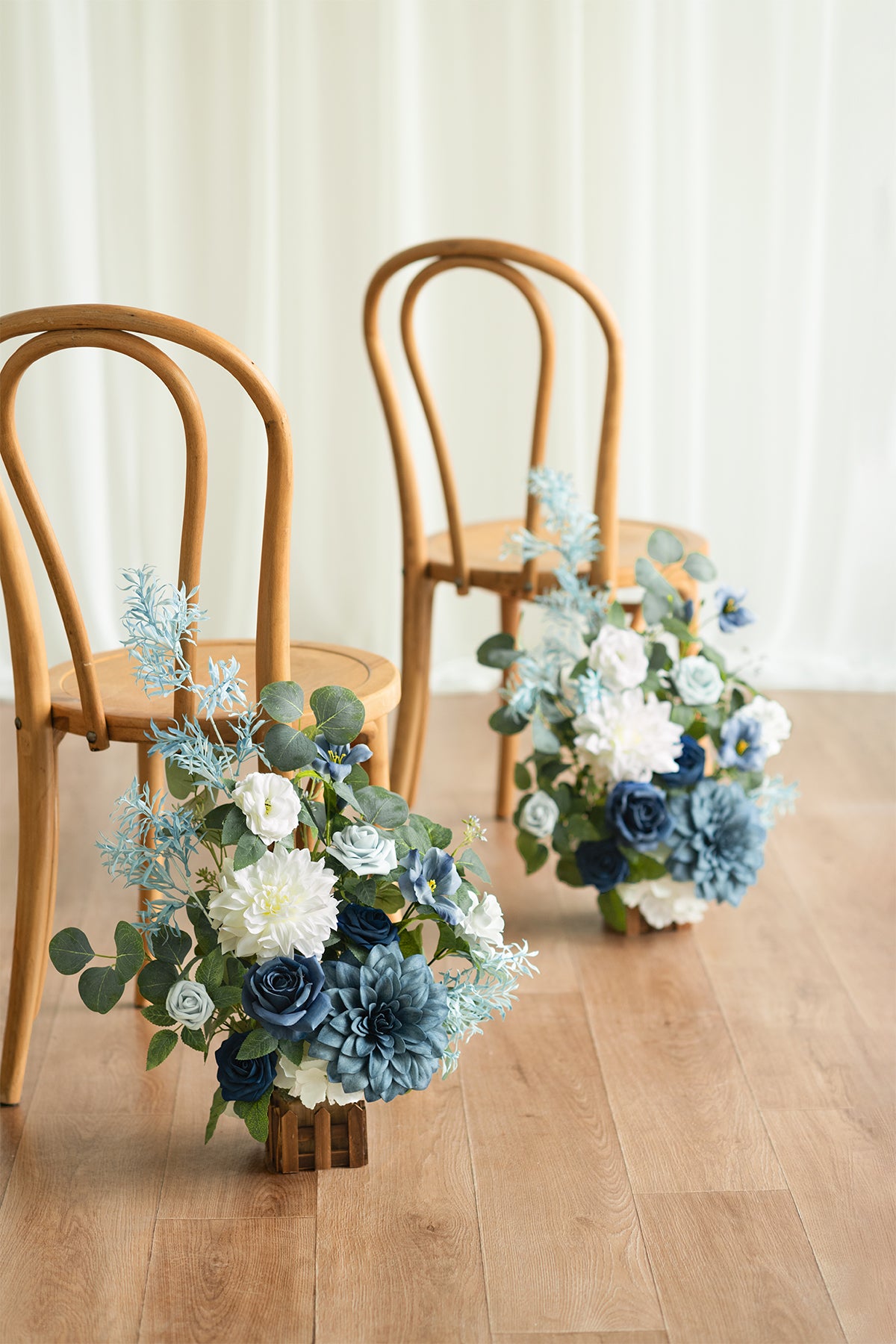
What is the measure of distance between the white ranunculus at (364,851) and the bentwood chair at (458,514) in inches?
28.2

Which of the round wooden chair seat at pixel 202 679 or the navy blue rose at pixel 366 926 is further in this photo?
the round wooden chair seat at pixel 202 679

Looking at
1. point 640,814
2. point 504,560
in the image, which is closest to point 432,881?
point 640,814

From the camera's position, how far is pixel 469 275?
294 cm

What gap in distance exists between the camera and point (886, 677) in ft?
9.89

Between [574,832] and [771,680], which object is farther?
[771,680]

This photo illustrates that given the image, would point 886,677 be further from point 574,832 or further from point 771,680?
point 574,832

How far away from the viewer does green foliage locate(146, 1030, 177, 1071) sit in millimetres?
1272

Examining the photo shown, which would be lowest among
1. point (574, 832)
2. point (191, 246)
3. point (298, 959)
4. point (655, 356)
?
point (574, 832)

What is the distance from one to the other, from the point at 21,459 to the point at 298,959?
0.54m

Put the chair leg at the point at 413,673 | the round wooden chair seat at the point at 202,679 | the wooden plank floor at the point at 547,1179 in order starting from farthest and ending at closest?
the chair leg at the point at 413,673, the round wooden chair seat at the point at 202,679, the wooden plank floor at the point at 547,1179

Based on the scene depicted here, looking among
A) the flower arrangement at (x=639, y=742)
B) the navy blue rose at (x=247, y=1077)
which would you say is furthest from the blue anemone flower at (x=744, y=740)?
the navy blue rose at (x=247, y=1077)

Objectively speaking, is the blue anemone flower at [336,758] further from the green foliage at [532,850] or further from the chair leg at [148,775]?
the green foliage at [532,850]

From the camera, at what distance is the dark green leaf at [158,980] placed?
1303 millimetres

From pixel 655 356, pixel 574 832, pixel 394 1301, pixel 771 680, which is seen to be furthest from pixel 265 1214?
pixel 655 356
